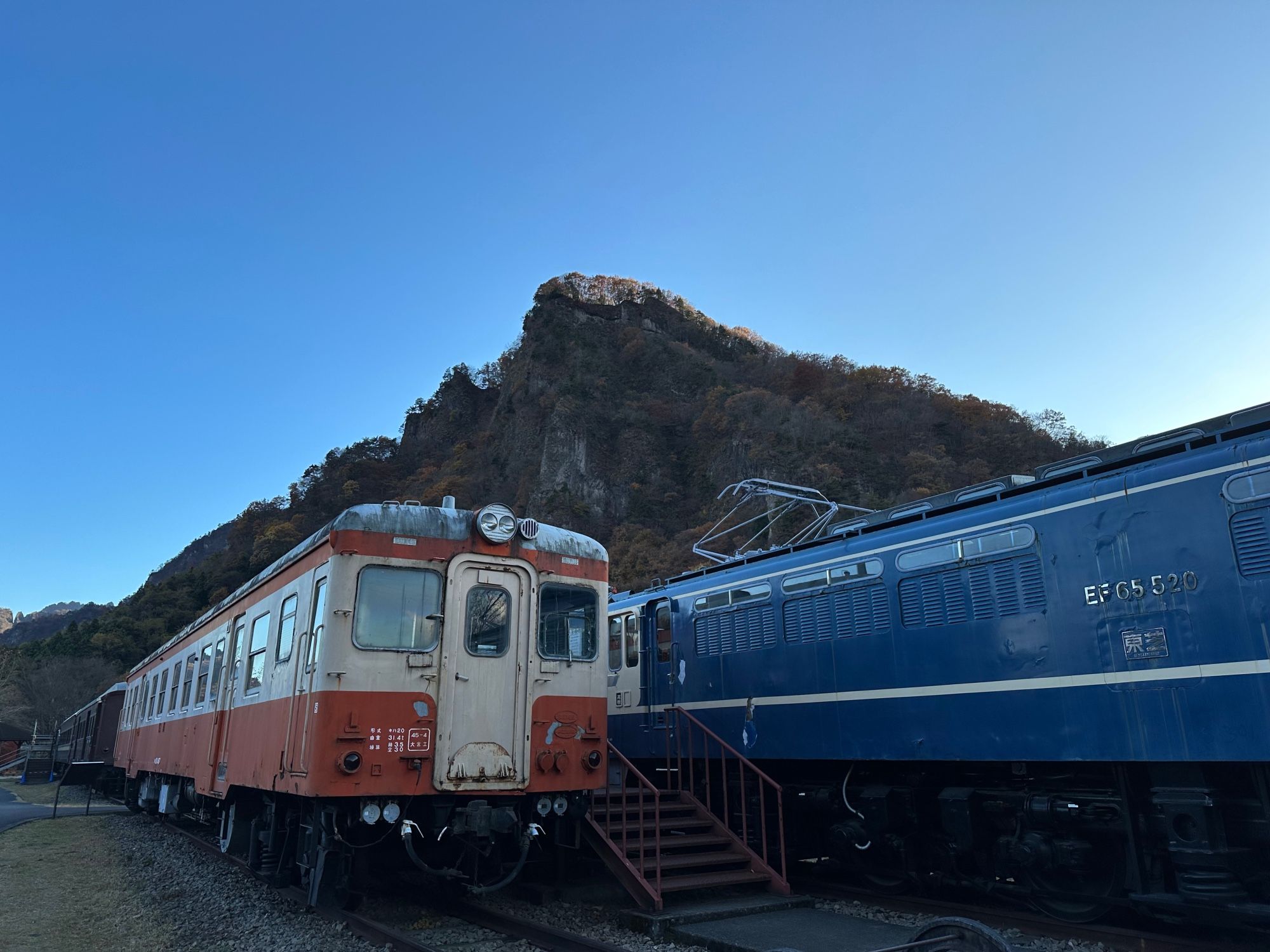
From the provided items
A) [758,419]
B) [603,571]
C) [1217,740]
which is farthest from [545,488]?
[1217,740]

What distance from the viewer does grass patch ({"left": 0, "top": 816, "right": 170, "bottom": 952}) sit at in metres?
7.81

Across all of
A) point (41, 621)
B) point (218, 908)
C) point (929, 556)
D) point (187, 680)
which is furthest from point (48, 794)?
point (41, 621)

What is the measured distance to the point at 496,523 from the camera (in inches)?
330

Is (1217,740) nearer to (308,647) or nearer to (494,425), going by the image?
(308,647)

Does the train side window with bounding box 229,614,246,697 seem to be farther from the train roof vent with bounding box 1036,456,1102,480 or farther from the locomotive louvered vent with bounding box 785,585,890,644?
the train roof vent with bounding box 1036,456,1102,480

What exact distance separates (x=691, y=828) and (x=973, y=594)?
4370mm

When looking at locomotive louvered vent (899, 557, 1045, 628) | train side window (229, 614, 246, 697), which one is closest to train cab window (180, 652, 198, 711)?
train side window (229, 614, 246, 697)

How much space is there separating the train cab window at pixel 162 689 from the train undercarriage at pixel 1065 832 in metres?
12.0

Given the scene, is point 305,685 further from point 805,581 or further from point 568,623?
point 805,581

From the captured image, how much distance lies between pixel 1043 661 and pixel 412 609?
5813mm

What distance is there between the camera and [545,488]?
56.0m

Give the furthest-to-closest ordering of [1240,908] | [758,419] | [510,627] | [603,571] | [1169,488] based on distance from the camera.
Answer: [758,419]
[603,571]
[510,627]
[1169,488]
[1240,908]

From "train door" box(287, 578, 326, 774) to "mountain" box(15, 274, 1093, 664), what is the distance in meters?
31.4

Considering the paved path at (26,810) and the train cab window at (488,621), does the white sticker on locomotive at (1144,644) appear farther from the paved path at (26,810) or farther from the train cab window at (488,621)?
the paved path at (26,810)
